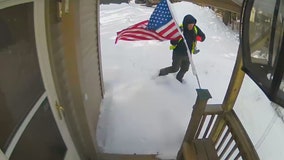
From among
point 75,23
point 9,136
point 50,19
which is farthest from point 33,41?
point 9,136

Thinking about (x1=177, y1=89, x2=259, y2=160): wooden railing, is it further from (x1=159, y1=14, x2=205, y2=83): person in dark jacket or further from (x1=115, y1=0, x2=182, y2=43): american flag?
(x1=159, y1=14, x2=205, y2=83): person in dark jacket

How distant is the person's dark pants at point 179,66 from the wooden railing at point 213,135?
1.88 m

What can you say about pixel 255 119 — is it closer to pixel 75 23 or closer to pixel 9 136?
pixel 75 23

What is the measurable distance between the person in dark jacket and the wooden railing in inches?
71.2

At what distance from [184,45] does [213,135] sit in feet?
6.72

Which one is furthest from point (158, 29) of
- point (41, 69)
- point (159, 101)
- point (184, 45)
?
point (41, 69)

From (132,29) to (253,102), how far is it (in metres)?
2.17

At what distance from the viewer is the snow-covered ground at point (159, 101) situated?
3.94 meters

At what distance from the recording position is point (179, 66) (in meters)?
5.39

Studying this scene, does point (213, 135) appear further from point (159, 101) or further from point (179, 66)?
point (179, 66)

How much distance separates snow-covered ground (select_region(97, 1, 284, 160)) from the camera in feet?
12.9

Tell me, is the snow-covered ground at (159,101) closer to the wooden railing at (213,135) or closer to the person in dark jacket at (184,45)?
the person in dark jacket at (184,45)

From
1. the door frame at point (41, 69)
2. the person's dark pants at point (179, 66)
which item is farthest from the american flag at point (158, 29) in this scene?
the person's dark pants at point (179, 66)

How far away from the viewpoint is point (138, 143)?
4.05m
